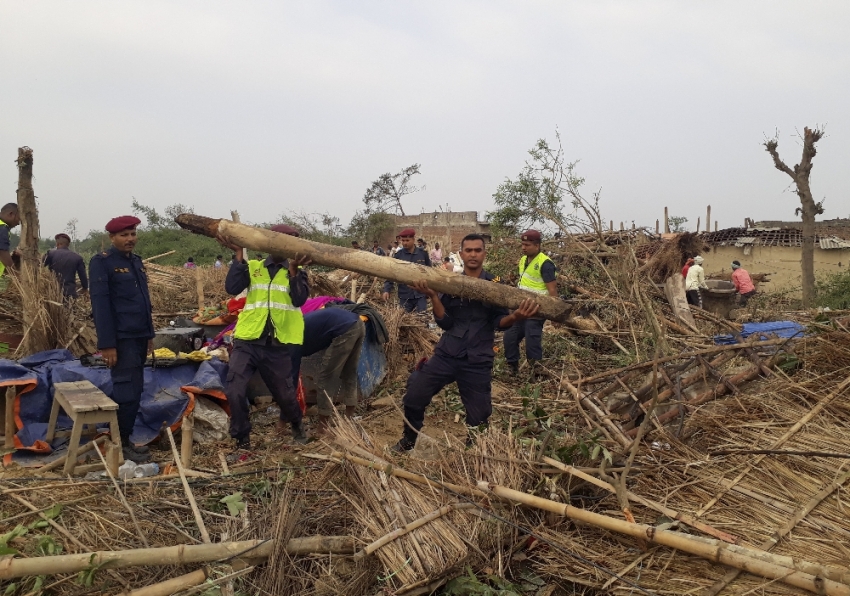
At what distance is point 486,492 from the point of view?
9.16 ft

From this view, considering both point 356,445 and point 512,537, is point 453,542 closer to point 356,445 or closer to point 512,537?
point 512,537

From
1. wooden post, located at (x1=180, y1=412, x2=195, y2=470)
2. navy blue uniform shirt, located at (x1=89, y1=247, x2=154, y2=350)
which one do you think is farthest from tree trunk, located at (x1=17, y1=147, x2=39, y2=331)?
wooden post, located at (x1=180, y1=412, x2=195, y2=470)

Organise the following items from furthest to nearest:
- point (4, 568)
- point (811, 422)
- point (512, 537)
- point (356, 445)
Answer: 1. point (356, 445)
2. point (811, 422)
3. point (512, 537)
4. point (4, 568)

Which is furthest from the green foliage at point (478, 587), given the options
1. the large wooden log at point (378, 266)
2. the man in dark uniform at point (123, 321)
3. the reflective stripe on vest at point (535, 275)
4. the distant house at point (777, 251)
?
the distant house at point (777, 251)

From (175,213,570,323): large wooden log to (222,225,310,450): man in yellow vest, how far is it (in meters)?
0.32

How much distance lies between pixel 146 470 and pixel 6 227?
421 centimetres

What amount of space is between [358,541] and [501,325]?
1.83 m

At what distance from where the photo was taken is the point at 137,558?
2.61 meters

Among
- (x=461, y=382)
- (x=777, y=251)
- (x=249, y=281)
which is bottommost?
(x=461, y=382)

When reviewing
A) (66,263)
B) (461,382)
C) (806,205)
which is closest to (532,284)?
(461,382)

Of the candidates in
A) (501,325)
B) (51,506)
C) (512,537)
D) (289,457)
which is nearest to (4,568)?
(51,506)

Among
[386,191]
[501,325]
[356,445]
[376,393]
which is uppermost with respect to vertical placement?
[386,191]

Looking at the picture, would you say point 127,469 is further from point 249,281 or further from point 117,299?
point 249,281

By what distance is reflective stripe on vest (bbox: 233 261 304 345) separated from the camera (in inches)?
180
